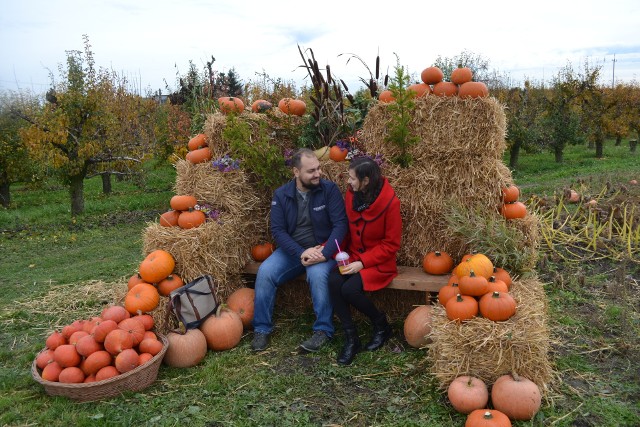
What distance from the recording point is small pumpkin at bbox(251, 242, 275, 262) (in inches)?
205

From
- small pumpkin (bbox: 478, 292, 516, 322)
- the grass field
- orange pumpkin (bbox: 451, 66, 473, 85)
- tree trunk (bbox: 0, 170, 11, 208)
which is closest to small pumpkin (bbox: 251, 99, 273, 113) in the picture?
orange pumpkin (bbox: 451, 66, 473, 85)

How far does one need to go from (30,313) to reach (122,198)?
8.03 m

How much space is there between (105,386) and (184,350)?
0.65m

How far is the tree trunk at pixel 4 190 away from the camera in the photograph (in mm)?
12680

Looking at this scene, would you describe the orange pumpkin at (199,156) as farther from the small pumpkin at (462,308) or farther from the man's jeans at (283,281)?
the small pumpkin at (462,308)

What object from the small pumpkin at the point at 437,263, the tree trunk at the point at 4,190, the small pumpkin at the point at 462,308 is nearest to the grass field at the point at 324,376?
the small pumpkin at the point at 462,308

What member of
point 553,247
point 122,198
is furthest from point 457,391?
point 122,198

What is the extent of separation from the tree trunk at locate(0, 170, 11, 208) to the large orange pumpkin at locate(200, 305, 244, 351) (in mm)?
10590

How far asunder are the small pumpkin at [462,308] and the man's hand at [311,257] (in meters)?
1.20

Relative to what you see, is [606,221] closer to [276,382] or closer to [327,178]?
[327,178]

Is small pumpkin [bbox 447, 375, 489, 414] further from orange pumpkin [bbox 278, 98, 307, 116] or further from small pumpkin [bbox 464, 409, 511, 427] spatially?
orange pumpkin [bbox 278, 98, 307, 116]

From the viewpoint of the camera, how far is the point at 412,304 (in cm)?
476

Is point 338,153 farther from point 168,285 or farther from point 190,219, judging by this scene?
point 168,285

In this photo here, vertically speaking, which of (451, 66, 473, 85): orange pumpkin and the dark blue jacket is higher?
(451, 66, 473, 85): orange pumpkin
